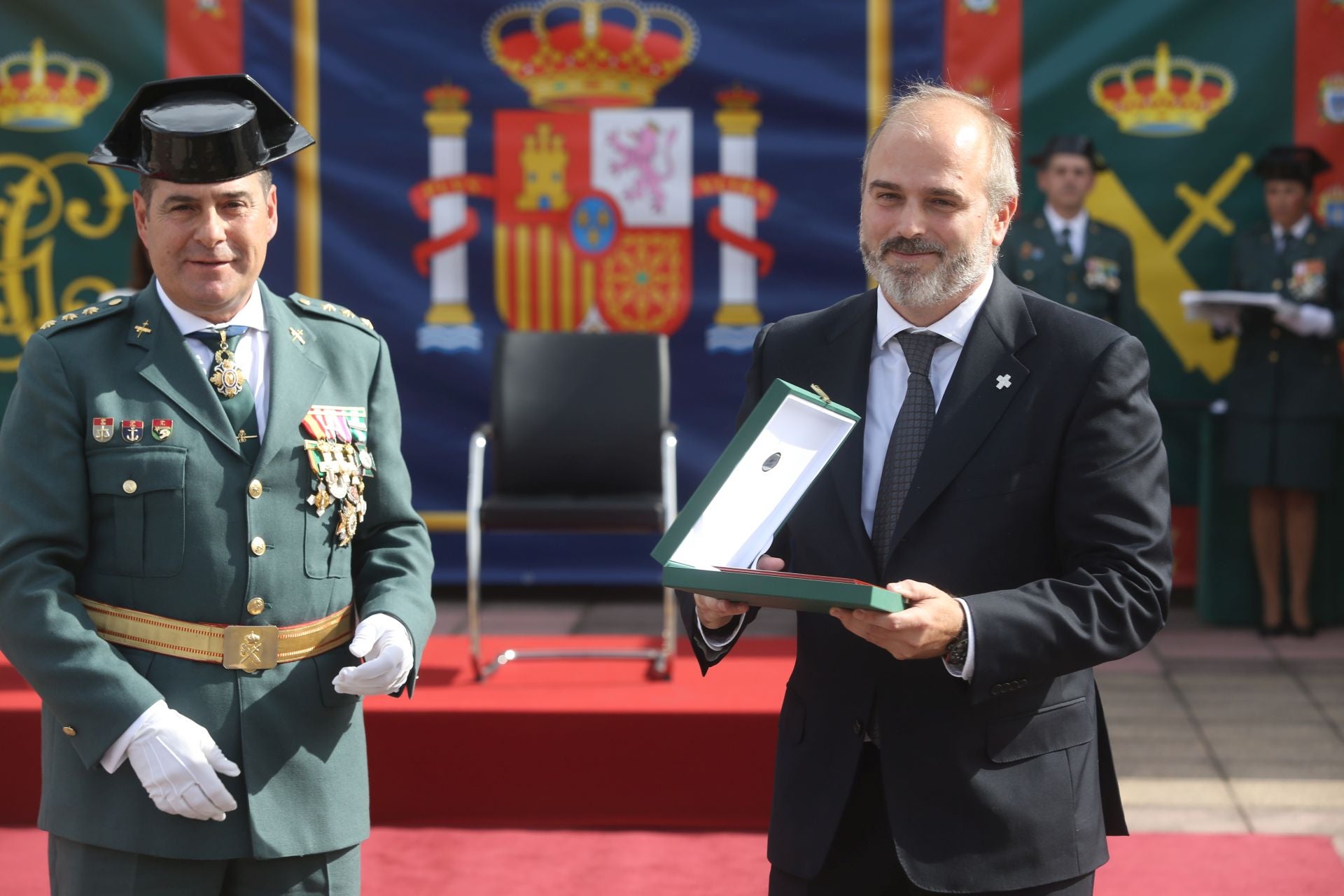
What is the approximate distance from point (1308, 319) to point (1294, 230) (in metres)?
0.39

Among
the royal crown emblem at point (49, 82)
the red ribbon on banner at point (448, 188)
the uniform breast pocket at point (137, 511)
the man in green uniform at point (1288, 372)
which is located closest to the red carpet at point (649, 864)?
the uniform breast pocket at point (137, 511)

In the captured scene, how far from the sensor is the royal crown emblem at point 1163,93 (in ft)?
20.1

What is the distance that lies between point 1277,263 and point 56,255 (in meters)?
4.93

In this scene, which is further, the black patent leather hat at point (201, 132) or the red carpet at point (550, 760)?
the red carpet at point (550, 760)

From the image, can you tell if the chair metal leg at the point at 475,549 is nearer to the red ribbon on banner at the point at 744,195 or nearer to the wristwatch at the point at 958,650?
the red ribbon on banner at the point at 744,195

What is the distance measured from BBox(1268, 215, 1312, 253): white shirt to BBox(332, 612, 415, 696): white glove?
4.80 meters

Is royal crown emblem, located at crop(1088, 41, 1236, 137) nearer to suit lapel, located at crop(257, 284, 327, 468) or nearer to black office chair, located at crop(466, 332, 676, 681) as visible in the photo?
black office chair, located at crop(466, 332, 676, 681)

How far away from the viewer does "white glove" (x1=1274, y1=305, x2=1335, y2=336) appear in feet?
18.9

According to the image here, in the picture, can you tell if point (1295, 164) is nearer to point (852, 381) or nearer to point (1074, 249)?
point (1074, 249)

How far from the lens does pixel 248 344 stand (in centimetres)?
216

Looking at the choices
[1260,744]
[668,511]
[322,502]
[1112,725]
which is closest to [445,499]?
[668,511]

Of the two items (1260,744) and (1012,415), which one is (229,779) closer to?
(1012,415)

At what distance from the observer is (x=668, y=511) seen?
4.56 m

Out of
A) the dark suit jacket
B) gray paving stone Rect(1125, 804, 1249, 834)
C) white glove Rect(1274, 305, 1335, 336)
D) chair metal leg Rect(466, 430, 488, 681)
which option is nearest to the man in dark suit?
the dark suit jacket
